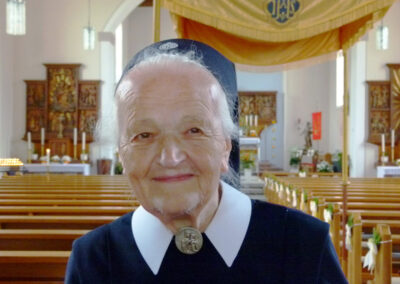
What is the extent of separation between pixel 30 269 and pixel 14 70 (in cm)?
1226

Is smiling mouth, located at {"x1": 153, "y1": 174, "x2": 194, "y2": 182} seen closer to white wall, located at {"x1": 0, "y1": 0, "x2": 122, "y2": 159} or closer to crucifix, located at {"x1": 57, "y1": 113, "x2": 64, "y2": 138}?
crucifix, located at {"x1": 57, "y1": 113, "x2": 64, "y2": 138}

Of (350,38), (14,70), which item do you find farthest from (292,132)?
(350,38)

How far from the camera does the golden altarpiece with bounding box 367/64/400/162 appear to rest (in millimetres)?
13773

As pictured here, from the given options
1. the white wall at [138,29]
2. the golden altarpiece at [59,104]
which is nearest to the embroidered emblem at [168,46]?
the golden altarpiece at [59,104]

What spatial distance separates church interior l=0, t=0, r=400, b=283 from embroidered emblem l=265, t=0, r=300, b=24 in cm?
1

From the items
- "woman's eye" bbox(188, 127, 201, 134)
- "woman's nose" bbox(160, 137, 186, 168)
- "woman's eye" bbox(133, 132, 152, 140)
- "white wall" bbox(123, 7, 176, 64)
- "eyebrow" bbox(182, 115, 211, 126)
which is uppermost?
"white wall" bbox(123, 7, 176, 64)

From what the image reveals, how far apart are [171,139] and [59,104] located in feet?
43.0

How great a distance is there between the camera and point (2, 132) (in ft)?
41.6

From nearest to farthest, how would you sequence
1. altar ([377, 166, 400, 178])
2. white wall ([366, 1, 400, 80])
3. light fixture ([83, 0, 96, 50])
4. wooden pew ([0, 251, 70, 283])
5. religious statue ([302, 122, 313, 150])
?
1. wooden pew ([0, 251, 70, 283])
2. light fixture ([83, 0, 96, 50])
3. altar ([377, 166, 400, 178])
4. white wall ([366, 1, 400, 80])
5. religious statue ([302, 122, 313, 150])

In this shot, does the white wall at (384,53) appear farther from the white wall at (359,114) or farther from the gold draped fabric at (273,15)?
the gold draped fabric at (273,15)

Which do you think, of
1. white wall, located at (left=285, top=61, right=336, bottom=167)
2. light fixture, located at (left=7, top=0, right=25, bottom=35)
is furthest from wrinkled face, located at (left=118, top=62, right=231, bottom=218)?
white wall, located at (left=285, top=61, right=336, bottom=167)

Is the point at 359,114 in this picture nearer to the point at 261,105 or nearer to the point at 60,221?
the point at 261,105

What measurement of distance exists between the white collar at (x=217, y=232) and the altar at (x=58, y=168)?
11519mm

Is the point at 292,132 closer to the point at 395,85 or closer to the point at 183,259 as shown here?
the point at 395,85
